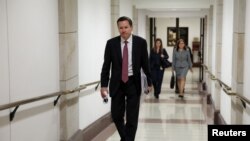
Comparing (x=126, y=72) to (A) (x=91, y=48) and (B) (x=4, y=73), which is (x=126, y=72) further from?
(A) (x=91, y=48)

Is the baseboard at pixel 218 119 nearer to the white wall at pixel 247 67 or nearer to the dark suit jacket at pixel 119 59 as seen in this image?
the white wall at pixel 247 67

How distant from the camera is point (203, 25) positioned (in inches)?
695

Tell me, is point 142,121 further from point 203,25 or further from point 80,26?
point 203,25

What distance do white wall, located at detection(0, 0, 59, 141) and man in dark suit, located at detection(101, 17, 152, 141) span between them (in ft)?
2.44

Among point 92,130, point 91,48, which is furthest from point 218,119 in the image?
point 91,48

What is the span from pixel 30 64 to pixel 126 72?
3.76 ft

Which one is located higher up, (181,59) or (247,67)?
(247,67)

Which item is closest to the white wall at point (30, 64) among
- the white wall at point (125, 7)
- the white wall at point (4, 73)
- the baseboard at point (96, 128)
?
the white wall at point (4, 73)

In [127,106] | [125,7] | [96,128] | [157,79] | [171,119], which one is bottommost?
[171,119]

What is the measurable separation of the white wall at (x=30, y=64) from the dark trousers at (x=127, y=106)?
0.84m

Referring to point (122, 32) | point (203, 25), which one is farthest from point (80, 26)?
point (203, 25)

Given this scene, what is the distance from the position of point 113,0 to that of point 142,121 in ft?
8.79

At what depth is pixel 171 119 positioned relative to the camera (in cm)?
920

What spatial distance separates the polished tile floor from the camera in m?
7.31
